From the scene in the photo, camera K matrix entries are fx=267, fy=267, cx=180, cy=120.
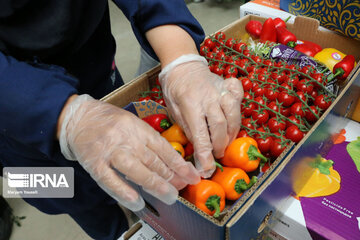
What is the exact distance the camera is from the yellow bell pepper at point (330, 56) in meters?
1.06

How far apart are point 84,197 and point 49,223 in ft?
2.57

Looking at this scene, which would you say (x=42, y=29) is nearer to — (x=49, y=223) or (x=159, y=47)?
(x=159, y=47)

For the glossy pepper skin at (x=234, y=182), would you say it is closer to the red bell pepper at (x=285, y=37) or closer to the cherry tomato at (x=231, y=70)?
the cherry tomato at (x=231, y=70)

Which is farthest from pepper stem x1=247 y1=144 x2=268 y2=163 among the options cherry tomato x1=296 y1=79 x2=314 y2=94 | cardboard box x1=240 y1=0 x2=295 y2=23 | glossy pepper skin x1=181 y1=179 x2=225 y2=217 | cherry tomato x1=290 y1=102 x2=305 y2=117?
cardboard box x1=240 y1=0 x2=295 y2=23

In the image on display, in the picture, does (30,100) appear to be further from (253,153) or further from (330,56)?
(330,56)

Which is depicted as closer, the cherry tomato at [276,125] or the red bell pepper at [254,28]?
the cherry tomato at [276,125]

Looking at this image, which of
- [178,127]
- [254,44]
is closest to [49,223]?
[178,127]

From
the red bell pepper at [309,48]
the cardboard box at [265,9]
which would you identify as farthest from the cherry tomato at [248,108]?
the cardboard box at [265,9]

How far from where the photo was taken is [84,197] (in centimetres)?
101

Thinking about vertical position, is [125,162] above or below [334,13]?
below

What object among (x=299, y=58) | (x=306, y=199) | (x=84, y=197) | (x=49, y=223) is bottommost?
(x=49, y=223)

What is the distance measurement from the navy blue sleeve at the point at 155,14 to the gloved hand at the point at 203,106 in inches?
4.8

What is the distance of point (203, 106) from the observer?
0.70 m

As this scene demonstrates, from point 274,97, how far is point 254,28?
1.72 ft
